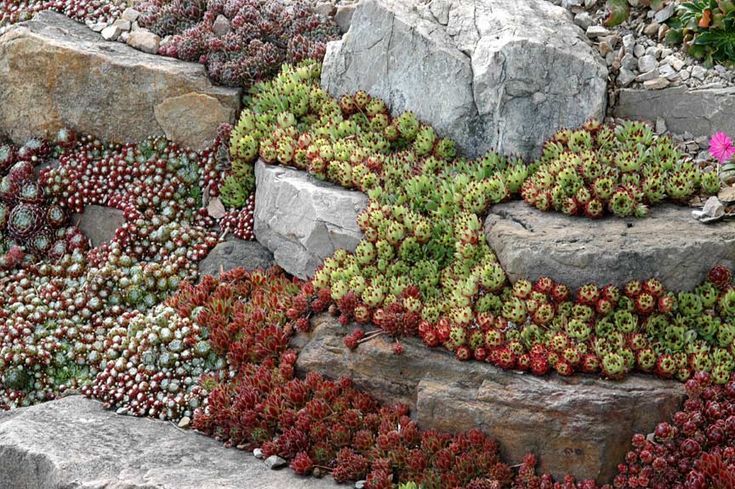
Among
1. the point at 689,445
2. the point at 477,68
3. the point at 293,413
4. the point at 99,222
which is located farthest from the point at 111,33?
the point at 689,445

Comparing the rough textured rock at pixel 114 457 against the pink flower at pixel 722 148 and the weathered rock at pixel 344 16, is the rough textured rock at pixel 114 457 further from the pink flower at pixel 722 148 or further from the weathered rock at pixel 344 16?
the weathered rock at pixel 344 16

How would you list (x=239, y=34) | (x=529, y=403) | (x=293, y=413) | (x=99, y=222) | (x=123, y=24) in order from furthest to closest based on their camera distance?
(x=123, y=24), (x=239, y=34), (x=99, y=222), (x=293, y=413), (x=529, y=403)

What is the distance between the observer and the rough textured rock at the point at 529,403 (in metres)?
5.96

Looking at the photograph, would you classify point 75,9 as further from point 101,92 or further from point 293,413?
point 293,413

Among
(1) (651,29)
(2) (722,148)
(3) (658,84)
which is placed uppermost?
(1) (651,29)

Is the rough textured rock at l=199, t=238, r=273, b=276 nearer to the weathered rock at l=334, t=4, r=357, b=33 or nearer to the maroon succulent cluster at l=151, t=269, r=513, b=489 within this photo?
the maroon succulent cluster at l=151, t=269, r=513, b=489

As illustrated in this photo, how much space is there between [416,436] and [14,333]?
3.84m

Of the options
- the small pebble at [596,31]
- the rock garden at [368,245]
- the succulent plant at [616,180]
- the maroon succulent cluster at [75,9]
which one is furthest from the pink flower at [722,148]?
the maroon succulent cluster at [75,9]

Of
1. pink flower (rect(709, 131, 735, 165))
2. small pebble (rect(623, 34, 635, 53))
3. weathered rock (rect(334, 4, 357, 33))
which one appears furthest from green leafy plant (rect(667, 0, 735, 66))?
weathered rock (rect(334, 4, 357, 33))

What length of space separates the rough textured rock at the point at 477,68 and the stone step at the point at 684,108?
369mm

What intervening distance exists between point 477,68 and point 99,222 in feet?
13.1

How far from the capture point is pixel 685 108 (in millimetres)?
7770

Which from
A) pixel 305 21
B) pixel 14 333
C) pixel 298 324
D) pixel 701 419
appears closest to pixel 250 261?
pixel 298 324

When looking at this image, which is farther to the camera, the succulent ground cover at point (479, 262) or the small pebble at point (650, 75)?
the small pebble at point (650, 75)
